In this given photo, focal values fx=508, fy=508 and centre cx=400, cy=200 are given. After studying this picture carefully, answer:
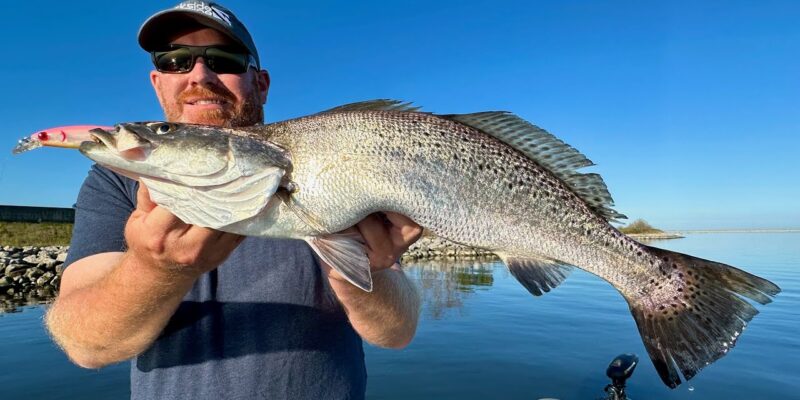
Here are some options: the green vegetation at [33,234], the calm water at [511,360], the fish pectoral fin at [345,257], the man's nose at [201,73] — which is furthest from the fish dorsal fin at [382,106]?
the green vegetation at [33,234]

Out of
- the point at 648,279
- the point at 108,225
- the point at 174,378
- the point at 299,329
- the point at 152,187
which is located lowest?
the point at 174,378

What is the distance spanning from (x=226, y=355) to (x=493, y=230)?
162 cm

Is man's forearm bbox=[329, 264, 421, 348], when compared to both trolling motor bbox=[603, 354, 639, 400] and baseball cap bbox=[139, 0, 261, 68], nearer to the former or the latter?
baseball cap bbox=[139, 0, 261, 68]

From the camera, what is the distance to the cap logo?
3521mm

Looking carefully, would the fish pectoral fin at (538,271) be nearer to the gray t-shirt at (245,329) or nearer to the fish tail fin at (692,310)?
the fish tail fin at (692,310)

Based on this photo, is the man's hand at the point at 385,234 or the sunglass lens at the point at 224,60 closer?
the man's hand at the point at 385,234

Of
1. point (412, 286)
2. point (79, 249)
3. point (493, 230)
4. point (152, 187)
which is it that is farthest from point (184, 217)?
point (412, 286)

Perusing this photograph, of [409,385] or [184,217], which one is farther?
[409,385]

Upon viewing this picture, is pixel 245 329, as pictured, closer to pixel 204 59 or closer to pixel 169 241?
pixel 169 241

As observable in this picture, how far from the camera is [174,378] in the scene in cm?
276

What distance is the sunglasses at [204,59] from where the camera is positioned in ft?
11.7

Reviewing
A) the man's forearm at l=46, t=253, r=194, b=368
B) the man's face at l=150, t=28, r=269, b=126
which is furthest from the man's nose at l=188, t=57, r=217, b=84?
the man's forearm at l=46, t=253, r=194, b=368

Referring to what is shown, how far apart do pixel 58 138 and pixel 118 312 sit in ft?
2.90

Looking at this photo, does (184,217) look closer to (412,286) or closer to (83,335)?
(83,335)
